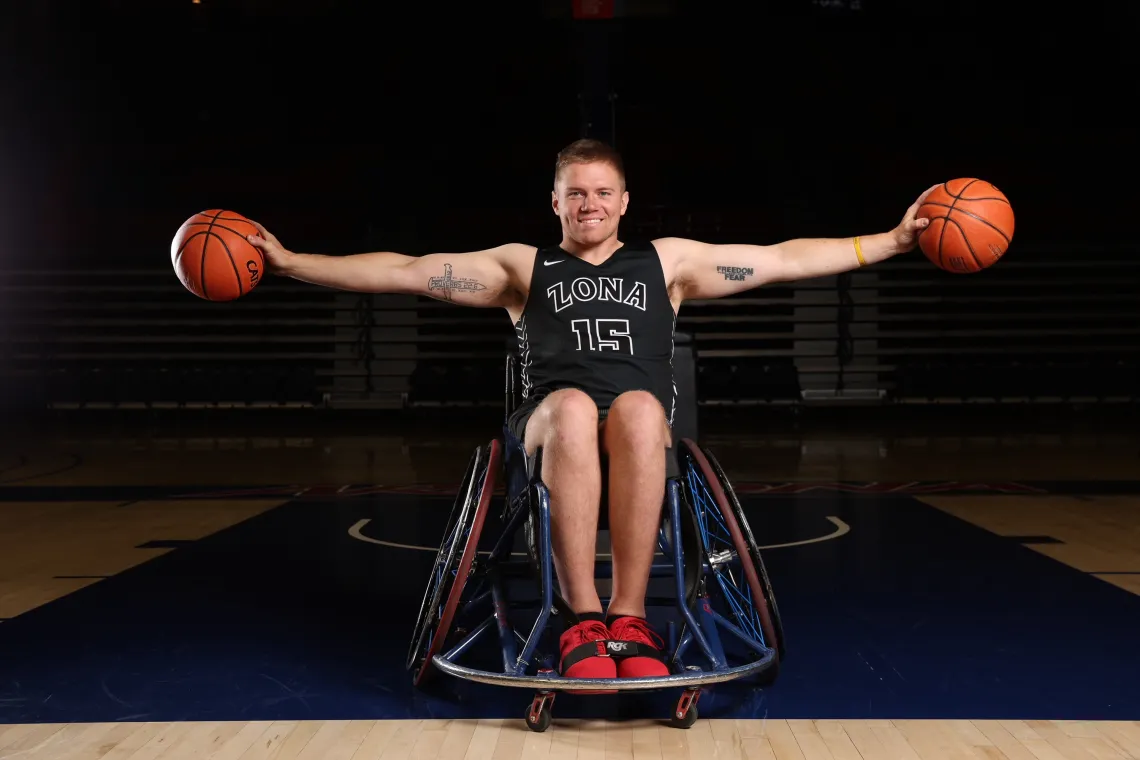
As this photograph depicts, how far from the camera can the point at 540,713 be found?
7.99 feet

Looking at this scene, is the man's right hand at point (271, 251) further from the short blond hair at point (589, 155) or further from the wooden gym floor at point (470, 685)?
the wooden gym floor at point (470, 685)

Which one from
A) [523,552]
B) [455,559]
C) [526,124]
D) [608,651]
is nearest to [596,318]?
[455,559]

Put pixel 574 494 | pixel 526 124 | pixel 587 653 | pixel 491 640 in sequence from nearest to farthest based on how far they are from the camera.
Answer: pixel 587 653 → pixel 574 494 → pixel 491 640 → pixel 526 124

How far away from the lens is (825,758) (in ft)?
7.29

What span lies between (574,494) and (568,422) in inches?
7.1

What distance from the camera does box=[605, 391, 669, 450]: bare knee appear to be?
265cm

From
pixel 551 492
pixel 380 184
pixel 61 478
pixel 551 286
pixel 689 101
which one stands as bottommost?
pixel 61 478

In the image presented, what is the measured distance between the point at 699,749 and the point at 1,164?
41.4 feet

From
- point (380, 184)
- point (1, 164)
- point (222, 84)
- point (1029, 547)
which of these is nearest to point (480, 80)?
point (380, 184)

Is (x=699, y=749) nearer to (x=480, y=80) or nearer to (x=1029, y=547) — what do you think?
(x=1029, y=547)

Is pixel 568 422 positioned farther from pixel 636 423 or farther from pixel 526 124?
pixel 526 124

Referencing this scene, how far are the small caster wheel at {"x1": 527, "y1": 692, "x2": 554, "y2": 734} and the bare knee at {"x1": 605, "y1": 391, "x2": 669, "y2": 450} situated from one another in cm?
64

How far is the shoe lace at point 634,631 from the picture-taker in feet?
8.46

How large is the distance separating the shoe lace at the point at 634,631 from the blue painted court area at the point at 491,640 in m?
→ 0.17
